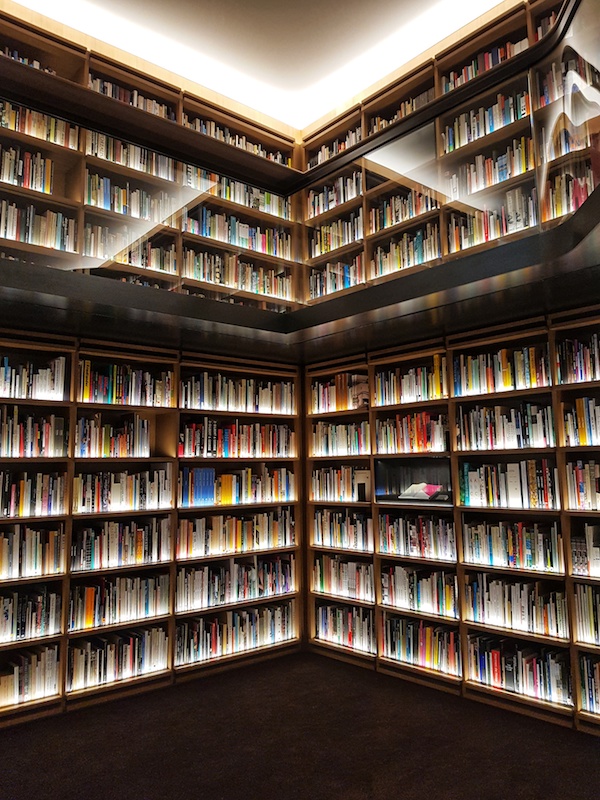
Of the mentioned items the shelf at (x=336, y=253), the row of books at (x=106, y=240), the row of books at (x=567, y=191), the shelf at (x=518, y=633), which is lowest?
the shelf at (x=518, y=633)

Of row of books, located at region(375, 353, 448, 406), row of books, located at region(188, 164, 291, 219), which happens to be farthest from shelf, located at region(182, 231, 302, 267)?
row of books, located at region(375, 353, 448, 406)

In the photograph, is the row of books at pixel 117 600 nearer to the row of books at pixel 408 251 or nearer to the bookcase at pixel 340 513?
the bookcase at pixel 340 513

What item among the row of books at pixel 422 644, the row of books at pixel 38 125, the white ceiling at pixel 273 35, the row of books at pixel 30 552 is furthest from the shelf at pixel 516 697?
the white ceiling at pixel 273 35

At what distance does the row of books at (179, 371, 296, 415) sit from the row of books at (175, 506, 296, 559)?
2.81 feet

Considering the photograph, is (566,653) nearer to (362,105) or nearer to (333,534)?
(333,534)

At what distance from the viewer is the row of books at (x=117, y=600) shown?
381cm

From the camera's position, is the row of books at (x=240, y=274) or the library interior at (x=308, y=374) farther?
the row of books at (x=240, y=274)

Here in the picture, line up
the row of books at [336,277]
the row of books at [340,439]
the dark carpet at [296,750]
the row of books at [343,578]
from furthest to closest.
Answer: the row of books at [340,439] → the row of books at [343,578] → the row of books at [336,277] → the dark carpet at [296,750]

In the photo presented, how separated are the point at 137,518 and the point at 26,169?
95.9 inches

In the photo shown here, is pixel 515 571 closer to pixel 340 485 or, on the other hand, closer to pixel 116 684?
pixel 340 485

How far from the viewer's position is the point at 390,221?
4066 mm

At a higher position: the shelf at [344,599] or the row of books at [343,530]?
the row of books at [343,530]

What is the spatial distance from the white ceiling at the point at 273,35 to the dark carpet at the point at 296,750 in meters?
4.77

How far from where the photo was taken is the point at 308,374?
16.9 ft
